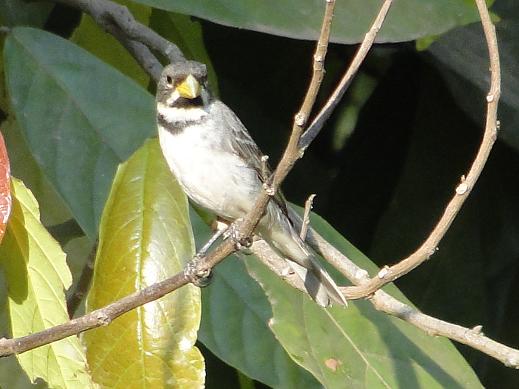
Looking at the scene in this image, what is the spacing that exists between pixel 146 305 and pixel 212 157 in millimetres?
654

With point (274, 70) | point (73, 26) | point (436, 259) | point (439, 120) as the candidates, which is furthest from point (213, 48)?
point (436, 259)

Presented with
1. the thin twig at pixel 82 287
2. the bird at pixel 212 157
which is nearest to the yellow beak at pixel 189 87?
the bird at pixel 212 157

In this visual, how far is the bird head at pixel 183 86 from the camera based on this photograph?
7.77ft

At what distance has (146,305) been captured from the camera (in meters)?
1.89

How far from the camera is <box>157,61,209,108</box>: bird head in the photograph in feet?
7.77

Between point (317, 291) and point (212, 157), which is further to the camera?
point (212, 157)

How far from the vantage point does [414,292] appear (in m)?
3.16

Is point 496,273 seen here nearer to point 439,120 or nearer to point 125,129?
point 439,120

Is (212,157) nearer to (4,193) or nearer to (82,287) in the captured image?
(82,287)

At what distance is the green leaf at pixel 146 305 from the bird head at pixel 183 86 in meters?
0.47

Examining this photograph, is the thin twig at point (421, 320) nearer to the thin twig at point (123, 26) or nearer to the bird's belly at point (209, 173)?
the bird's belly at point (209, 173)

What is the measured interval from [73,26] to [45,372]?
4.56 ft

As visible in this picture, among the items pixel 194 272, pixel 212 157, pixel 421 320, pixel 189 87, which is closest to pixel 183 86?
pixel 189 87

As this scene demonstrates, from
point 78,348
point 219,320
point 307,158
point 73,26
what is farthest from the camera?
point 307,158
